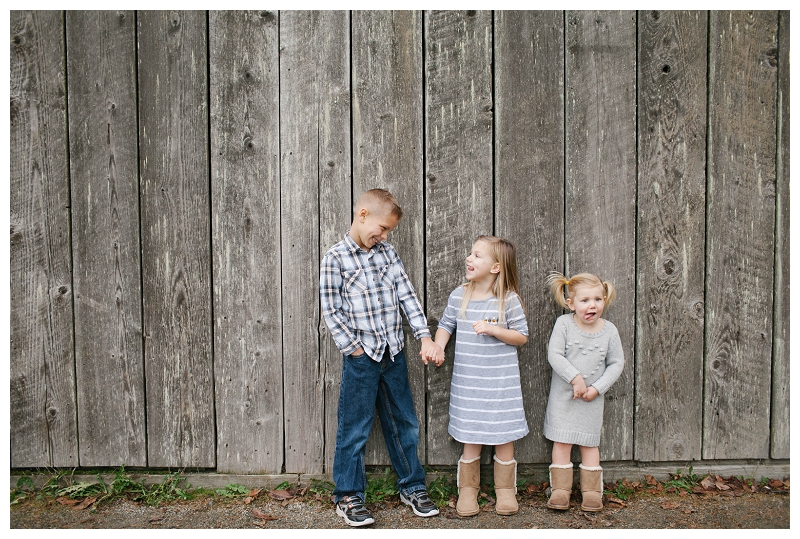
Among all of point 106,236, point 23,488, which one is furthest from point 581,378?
point 23,488

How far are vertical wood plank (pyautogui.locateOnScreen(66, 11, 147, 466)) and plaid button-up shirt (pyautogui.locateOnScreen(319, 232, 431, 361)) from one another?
3.56 ft

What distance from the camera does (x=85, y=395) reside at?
10.1ft

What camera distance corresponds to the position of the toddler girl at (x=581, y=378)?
279 cm

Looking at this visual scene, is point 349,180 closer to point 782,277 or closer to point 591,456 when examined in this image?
point 591,456

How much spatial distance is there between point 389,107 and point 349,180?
418mm

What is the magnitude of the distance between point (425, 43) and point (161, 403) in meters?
2.31

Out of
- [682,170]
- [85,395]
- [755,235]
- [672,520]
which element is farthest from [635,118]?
[85,395]

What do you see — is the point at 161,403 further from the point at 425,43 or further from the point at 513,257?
the point at 425,43

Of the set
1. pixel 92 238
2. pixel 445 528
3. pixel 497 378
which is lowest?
pixel 445 528

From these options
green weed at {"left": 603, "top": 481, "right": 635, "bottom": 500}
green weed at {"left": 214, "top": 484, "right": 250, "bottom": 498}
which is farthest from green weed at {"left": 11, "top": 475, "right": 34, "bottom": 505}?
green weed at {"left": 603, "top": 481, "right": 635, "bottom": 500}

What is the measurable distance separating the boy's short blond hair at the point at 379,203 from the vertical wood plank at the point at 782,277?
1978mm

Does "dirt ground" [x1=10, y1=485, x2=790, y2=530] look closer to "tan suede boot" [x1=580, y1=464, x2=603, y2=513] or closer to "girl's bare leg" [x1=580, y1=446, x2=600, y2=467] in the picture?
"tan suede boot" [x1=580, y1=464, x2=603, y2=513]

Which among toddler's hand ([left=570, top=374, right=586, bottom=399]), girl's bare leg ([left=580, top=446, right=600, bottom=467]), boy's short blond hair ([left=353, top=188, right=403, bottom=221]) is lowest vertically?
girl's bare leg ([left=580, top=446, right=600, bottom=467])

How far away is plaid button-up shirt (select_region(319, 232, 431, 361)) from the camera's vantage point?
271 centimetres
